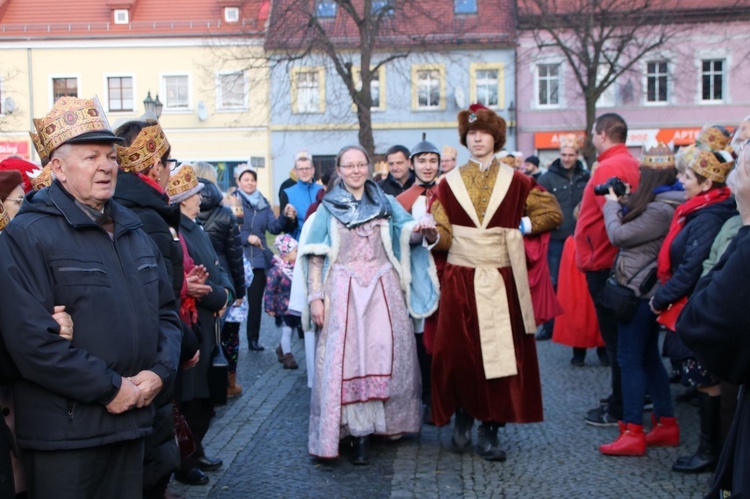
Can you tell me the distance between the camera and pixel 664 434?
629 cm

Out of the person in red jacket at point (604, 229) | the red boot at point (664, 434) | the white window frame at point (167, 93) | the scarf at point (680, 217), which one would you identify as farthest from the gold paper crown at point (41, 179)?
the white window frame at point (167, 93)

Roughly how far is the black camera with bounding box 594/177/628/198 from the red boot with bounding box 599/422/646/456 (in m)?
1.57

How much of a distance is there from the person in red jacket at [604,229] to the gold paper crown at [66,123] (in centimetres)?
417

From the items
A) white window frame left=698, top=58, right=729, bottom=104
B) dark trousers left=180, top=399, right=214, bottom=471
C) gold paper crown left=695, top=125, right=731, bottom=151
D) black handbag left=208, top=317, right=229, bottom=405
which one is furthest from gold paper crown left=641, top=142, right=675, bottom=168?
white window frame left=698, top=58, right=729, bottom=104

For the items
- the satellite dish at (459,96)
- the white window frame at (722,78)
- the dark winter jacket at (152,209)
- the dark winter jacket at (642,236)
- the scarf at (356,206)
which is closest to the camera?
the dark winter jacket at (152,209)

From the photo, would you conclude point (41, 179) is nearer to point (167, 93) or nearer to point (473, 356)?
point (473, 356)

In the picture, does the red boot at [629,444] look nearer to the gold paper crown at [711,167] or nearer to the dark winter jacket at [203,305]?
the gold paper crown at [711,167]

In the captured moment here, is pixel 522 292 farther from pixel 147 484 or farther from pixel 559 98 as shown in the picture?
pixel 559 98

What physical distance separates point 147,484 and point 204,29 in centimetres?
3808

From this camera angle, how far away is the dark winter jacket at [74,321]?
3.09m

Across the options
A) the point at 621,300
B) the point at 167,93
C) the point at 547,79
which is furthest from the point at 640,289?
the point at 167,93

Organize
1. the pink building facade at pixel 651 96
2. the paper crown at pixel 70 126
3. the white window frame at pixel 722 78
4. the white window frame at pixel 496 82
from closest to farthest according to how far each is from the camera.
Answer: the paper crown at pixel 70 126 < the pink building facade at pixel 651 96 < the white window frame at pixel 722 78 < the white window frame at pixel 496 82

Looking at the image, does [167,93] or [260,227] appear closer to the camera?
[260,227]

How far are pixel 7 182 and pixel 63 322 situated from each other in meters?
1.38
